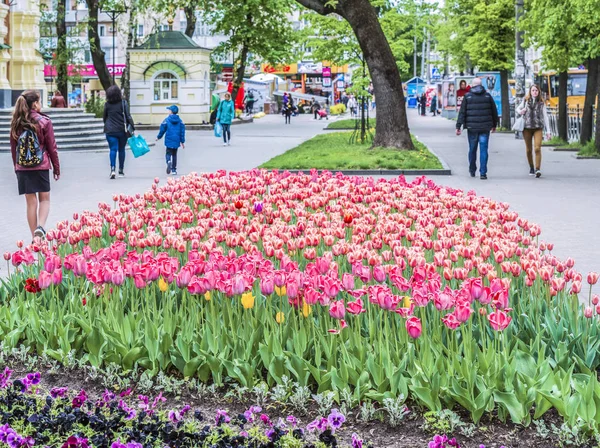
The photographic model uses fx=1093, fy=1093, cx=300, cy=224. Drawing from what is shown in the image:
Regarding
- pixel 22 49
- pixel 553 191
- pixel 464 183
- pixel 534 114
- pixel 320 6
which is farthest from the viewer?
pixel 22 49

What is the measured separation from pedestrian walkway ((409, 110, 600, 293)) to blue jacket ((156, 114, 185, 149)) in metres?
5.33

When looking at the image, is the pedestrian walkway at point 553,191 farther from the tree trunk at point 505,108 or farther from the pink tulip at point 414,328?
the tree trunk at point 505,108

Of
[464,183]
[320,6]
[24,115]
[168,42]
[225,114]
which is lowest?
[464,183]

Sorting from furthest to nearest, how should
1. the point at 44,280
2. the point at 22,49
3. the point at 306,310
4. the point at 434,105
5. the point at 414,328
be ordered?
1. the point at 434,105
2. the point at 22,49
3. the point at 44,280
4. the point at 306,310
5. the point at 414,328

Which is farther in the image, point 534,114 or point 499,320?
point 534,114

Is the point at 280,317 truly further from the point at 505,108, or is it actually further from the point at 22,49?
the point at 505,108

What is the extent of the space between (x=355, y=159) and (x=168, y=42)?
28580mm

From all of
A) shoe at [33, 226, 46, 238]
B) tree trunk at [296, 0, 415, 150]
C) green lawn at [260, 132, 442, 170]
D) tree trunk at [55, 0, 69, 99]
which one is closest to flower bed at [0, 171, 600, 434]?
shoe at [33, 226, 46, 238]

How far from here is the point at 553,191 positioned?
59.7 feet

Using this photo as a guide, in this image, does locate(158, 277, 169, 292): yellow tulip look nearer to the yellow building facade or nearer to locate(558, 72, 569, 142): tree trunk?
locate(558, 72, 569, 142): tree trunk

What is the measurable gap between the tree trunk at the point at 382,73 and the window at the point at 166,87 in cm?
2538

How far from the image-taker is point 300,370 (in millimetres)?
5305

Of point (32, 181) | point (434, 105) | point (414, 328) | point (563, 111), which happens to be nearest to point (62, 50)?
point (563, 111)

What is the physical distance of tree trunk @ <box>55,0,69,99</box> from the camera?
44.0 m
